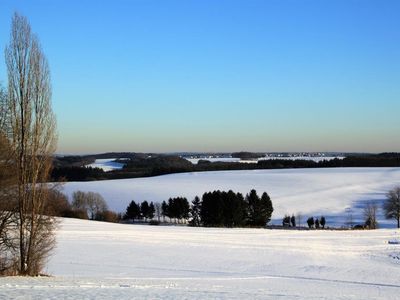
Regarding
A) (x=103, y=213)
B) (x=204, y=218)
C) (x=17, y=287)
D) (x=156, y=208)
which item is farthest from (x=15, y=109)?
(x=156, y=208)

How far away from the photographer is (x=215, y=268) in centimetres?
3125

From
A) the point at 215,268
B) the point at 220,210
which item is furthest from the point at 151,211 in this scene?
the point at 215,268

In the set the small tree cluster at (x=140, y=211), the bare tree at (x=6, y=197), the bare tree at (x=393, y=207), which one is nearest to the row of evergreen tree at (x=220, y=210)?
the small tree cluster at (x=140, y=211)

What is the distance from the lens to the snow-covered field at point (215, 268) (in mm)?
15984

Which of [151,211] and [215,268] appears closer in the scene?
[215,268]

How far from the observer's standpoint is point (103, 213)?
106 m

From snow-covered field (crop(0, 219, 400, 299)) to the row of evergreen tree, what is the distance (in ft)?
138

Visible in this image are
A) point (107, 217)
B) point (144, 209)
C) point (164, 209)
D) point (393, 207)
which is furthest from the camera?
point (164, 209)

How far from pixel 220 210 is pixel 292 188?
4609cm

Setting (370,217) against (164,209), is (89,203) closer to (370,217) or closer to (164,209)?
(164,209)

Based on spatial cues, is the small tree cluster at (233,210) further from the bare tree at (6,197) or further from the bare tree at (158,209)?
the bare tree at (6,197)

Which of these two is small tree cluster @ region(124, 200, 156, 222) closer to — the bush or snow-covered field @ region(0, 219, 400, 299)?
the bush

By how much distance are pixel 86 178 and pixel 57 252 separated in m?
135

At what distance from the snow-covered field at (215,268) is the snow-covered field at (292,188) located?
196ft
